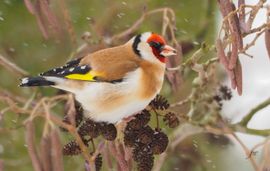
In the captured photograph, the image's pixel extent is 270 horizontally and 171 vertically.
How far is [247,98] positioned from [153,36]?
1.01 metres

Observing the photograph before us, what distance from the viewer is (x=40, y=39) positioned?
154cm

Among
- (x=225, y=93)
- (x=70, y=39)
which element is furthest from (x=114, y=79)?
(x=70, y=39)

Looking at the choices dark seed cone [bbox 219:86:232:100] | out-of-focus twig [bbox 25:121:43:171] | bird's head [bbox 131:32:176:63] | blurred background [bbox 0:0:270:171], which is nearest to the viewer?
out-of-focus twig [bbox 25:121:43:171]

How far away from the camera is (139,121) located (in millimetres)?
771

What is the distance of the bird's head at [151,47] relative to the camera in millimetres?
838

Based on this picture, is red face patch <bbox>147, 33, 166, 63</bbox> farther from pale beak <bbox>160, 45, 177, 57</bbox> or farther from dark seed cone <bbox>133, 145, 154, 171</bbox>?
dark seed cone <bbox>133, 145, 154, 171</bbox>

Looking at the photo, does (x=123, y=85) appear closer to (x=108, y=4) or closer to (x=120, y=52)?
(x=120, y=52)

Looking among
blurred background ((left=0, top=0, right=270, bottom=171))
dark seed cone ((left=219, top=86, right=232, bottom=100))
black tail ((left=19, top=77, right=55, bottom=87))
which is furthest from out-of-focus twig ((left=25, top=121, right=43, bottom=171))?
blurred background ((left=0, top=0, right=270, bottom=171))

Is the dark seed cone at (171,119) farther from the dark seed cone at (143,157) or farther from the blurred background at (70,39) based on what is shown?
the blurred background at (70,39)

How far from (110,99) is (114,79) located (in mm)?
28

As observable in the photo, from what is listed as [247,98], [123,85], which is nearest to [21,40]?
[247,98]

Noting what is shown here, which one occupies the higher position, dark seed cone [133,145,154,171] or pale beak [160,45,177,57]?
pale beak [160,45,177,57]

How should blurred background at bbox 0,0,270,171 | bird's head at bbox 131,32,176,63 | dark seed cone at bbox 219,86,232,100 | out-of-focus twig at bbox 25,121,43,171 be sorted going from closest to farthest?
out-of-focus twig at bbox 25,121,43,171 < bird's head at bbox 131,32,176,63 < dark seed cone at bbox 219,86,232,100 < blurred background at bbox 0,0,270,171

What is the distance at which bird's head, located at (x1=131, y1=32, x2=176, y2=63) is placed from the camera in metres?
0.84
